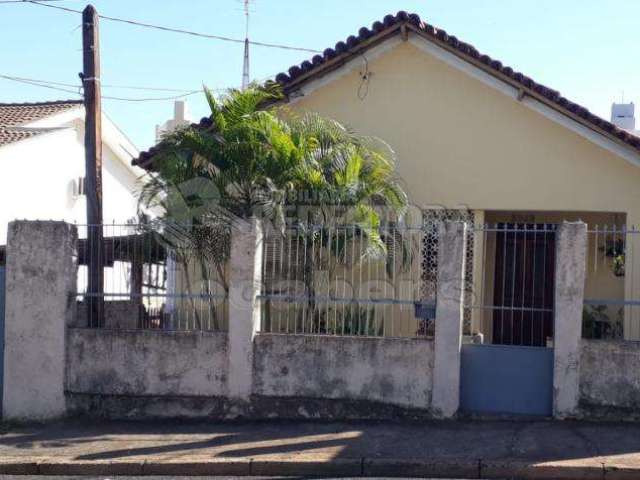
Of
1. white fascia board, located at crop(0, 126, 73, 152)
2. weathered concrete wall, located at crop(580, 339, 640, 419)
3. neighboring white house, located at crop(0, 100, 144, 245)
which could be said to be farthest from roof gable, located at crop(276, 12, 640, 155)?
white fascia board, located at crop(0, 126, 73, 152)

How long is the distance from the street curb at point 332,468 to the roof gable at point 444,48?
494 centimetres

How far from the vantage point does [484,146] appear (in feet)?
37.7

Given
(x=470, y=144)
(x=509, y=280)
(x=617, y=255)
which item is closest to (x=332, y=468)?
(x=470, y=144)

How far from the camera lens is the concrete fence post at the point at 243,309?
8.98 meters

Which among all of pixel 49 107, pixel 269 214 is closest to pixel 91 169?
pixel 269 214

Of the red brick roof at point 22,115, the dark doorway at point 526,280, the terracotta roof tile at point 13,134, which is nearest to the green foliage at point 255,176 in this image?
the dark doorway at point 526,280

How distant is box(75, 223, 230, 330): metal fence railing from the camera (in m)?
9.59

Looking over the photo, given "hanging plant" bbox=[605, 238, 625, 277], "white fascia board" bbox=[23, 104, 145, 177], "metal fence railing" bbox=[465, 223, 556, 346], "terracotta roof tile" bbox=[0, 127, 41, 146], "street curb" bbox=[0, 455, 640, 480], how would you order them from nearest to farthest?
"street curb" bbox=[0, 455, 640, 480], "hanging plant" bbox=[605, 238, 625, 277], "metal fence railing" bbox=[465, 223, 556, 346], "terracotta roof tile" bbox=[0, 127, 41, 146], "white fascia board" bbox=[23, 104, 145, 177]

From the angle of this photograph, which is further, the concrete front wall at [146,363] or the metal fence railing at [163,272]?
the metal fence railing at [163,272]

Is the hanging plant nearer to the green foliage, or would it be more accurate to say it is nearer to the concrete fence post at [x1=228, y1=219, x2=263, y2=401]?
the green foliage

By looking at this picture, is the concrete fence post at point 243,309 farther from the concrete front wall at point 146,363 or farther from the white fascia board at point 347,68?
the white fascia board at point 347,68

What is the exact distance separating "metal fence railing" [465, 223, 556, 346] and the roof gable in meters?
1.66

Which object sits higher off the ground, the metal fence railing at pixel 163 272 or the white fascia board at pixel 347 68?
the white fascia board at pixel 347 68

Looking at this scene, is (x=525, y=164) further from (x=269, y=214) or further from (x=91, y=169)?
(x=91, y=169)
